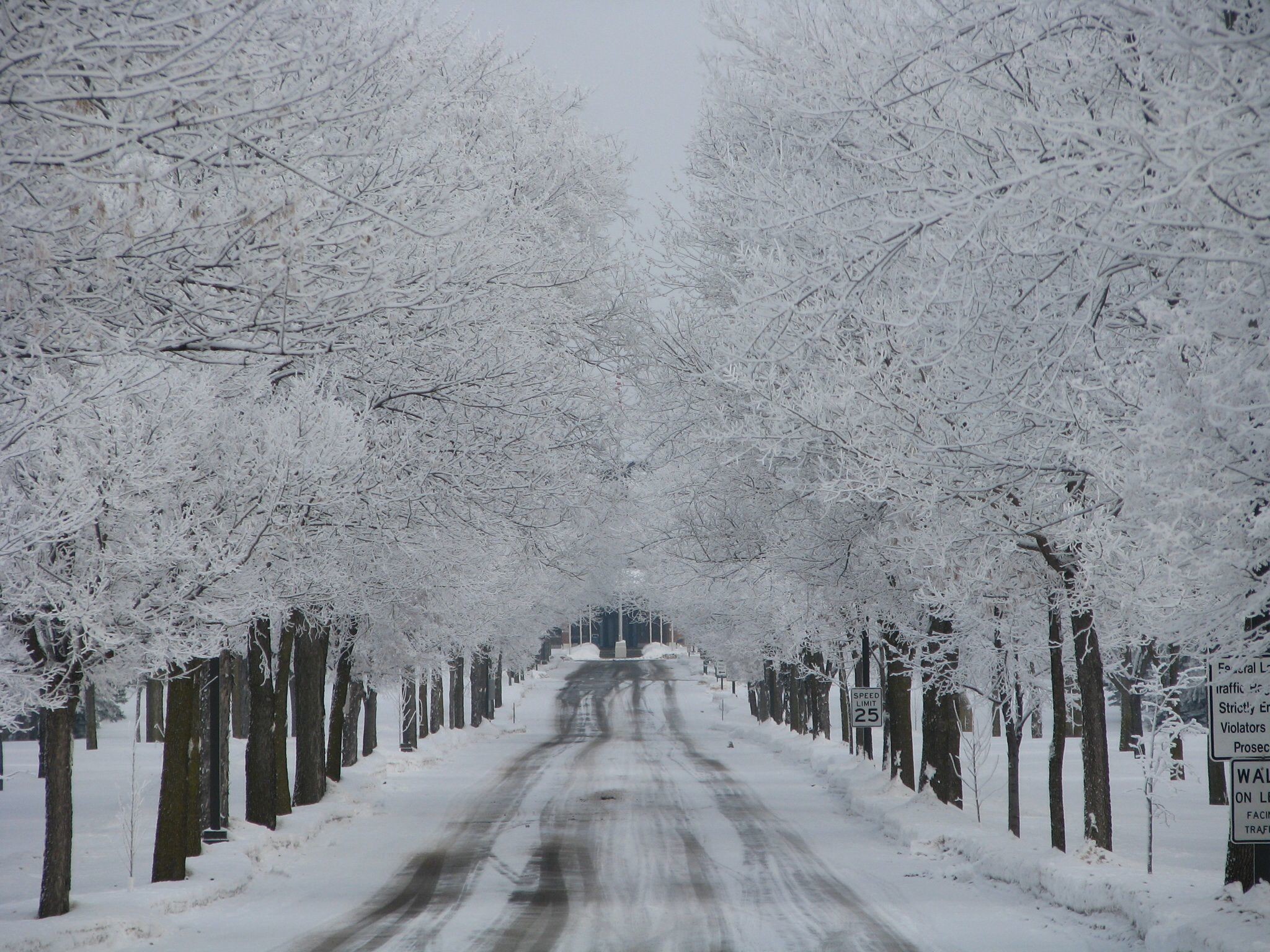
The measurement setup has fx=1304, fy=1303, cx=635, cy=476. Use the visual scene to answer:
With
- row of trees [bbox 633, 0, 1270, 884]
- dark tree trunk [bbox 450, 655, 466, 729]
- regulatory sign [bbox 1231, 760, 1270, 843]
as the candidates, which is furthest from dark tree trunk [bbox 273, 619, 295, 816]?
dark tree trunk [bbox 450, 655, 466, 729]

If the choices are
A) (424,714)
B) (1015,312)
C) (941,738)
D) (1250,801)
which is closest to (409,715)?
(424,714)

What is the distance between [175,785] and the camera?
49.1ft

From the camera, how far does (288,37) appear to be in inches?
246

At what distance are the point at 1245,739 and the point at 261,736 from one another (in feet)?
49.6

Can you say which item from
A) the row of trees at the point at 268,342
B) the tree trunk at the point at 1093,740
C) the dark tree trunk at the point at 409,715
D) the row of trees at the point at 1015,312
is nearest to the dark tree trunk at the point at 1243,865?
the row of trees at the point at 1015,312

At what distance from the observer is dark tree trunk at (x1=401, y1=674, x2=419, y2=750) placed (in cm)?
3884

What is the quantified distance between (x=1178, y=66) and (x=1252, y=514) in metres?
2.21

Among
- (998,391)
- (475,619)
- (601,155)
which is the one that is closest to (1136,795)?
(475,619)

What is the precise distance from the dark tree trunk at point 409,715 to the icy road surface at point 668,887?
694cm

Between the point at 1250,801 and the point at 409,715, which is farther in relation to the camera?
the point at 409,715

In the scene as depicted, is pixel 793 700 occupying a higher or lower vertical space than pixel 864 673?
lower

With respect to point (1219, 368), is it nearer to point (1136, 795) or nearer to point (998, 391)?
point (998, 391)

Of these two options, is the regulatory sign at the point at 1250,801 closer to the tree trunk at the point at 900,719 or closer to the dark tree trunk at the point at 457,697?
the tree trunk at the point at 900,719

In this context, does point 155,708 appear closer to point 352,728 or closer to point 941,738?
point 352,728
